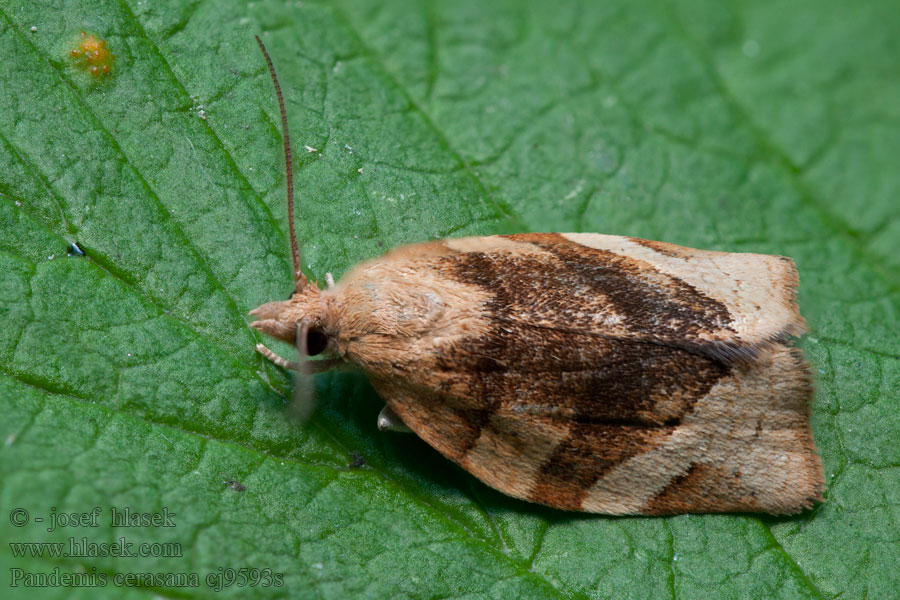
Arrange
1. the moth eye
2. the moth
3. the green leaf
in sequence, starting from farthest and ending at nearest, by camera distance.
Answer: the moth eye < the moth < the green leaf

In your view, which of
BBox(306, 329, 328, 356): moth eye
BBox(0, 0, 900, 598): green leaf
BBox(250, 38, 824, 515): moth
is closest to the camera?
BBox(0, 0, 900, 598): green leaf

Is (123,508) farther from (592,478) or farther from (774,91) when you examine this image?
(774,91)

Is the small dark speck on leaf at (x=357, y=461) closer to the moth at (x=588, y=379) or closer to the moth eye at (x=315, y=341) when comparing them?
the moth at (x=588, y=379)

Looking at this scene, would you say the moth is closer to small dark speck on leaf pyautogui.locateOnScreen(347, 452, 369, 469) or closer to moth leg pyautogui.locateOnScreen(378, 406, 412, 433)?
moth leg pyautogui.locateOnScreen(378, 406, 412, 433)

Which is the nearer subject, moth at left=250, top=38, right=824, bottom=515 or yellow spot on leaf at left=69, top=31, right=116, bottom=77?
moth at left=250, top=38, right=824, bottom=515

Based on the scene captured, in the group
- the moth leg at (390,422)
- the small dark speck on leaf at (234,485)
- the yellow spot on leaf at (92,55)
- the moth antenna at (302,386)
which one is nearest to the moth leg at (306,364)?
the moth antenna at (302,386)

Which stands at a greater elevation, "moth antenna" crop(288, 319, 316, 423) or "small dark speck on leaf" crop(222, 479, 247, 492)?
"moth antenna" crop(288, 319, 316, 423)

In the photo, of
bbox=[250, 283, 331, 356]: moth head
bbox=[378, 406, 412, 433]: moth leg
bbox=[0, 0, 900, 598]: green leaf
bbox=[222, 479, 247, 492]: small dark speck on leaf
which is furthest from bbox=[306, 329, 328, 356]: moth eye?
bbox=[222, 479, 247, 492]: small dark speck on leaf

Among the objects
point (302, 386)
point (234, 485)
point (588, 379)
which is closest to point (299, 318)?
point (302, 386)

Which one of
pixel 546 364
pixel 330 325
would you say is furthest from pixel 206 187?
pixel 546 364
